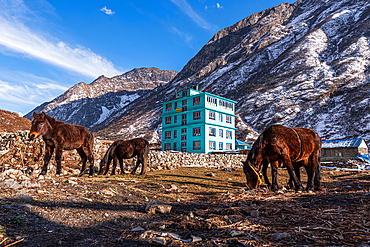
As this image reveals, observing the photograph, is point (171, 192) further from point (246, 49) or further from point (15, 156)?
point (246, 49)

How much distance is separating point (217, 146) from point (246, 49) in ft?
429

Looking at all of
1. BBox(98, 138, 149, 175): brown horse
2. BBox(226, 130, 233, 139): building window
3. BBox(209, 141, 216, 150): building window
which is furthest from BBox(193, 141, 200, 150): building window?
BBox(98, 138, 149, 175): brown horse

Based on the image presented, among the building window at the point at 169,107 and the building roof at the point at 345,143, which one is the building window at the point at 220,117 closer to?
the building window at the point at 169,107

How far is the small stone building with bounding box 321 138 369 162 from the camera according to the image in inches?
1318

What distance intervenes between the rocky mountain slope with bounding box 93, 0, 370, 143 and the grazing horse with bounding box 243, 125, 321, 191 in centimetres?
5763

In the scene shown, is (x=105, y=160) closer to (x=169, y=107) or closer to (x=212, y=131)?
(x=212, y=131)

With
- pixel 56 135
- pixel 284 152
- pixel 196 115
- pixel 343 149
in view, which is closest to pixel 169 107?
pixel 196 115

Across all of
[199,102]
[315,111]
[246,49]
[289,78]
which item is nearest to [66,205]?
[199,102]

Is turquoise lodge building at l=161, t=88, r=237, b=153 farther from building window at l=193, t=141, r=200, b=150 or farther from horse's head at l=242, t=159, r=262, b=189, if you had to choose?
horse's head at l=242, t=159, r=262, b=189

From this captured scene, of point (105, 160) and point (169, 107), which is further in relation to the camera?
point (169, 107)

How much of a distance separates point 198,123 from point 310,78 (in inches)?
2720

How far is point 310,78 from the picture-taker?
87.3m

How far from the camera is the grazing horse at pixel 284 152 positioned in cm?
843

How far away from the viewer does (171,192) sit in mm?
8641
